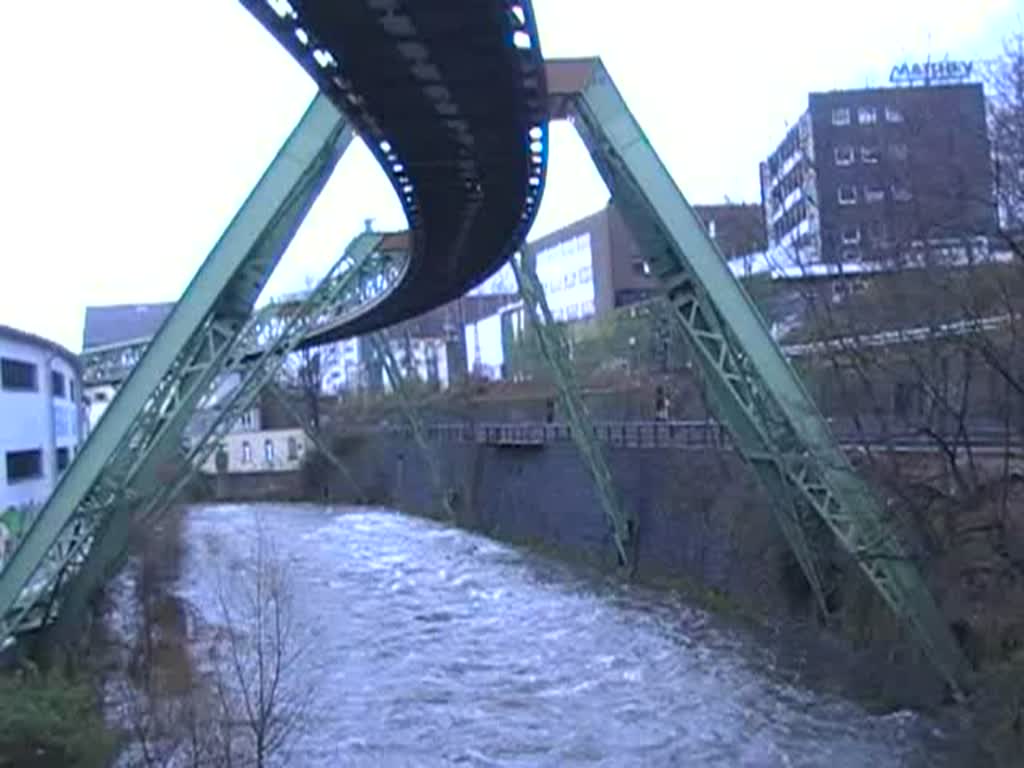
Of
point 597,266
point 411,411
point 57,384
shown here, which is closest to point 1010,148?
point 57,384

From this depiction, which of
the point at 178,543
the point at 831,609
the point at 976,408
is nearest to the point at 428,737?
the point at 831,609

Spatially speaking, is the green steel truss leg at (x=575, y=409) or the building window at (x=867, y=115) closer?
the building window at (x=867, y=115)

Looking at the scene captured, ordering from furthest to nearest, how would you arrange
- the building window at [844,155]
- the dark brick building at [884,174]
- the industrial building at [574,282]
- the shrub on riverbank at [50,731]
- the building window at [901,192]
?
the industrial building at [574,282] → the building window at [844,155] → the building window at [901,192] → the dark brick building at [884,174] → the shrub on riverbank at [50,731]

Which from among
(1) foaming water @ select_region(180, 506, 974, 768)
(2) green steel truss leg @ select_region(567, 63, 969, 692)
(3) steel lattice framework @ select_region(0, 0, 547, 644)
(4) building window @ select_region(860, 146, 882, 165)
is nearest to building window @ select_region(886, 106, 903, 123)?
(4) building window @ select_region(860, 146, 882, 165)

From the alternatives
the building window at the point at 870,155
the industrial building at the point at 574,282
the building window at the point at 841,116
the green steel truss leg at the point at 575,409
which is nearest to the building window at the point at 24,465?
the green steel truss leg at the point at 575,409

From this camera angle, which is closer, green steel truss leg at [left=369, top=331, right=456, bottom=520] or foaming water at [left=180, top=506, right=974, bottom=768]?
foaming water at [left=180, top=506, right=974, bottom=768]

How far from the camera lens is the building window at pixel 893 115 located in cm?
2224

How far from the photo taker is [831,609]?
22984mm

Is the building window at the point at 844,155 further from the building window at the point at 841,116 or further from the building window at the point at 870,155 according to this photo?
the building window at the point at 870,155

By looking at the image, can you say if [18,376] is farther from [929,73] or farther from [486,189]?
[929,73]

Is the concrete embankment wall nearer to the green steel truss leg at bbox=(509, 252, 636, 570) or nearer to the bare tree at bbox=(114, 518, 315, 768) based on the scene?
the green steel truss leg at bbox=(509, 252, 636, 570)

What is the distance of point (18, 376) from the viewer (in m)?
35.2

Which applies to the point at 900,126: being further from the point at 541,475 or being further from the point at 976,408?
the point at 541,475

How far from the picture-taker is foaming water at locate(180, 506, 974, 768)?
16.7 metres
